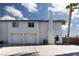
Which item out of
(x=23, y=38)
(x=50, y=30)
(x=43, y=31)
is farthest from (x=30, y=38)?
A: (x=50, y=30)

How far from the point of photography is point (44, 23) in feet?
24.2

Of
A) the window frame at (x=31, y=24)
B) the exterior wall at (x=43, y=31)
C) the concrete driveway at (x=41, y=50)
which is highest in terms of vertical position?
the window frame at (x=31, y=24)

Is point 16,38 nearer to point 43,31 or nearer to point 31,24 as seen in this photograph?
point 31,24

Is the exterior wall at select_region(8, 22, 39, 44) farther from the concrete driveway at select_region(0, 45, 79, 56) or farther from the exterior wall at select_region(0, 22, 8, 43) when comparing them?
the concrete driveway at select_region(0, 45, 79, 56)

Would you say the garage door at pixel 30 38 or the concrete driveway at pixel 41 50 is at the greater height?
the garage door at pixel 30 38

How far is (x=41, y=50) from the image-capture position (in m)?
7.36

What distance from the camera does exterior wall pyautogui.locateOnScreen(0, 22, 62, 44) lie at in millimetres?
7371

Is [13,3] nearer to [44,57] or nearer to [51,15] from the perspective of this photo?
[51,15]

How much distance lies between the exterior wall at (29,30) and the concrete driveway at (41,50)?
19cm

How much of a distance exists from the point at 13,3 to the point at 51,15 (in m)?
1.03

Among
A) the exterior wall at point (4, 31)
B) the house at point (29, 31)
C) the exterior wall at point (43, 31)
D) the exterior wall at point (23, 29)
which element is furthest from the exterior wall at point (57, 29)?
the exterior wall at point (4, 31)

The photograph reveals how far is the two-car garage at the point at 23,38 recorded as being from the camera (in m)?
7.45

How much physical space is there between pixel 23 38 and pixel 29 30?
28 cm

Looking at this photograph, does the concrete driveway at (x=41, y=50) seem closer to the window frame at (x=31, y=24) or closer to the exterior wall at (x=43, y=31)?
the exterior wall at (x=43, y=31)
